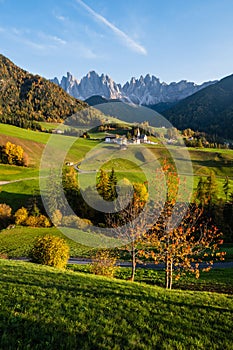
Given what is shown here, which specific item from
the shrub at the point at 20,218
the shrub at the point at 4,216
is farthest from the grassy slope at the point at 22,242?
the shrub at the point at 4,216

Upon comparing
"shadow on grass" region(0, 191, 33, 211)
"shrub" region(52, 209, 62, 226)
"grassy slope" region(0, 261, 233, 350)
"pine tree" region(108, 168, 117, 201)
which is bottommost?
"shrub" region(52, 209, 62, 226)

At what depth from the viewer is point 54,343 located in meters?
7.95

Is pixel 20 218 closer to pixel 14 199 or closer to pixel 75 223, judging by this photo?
pixel 75 223

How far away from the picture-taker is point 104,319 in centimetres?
1039

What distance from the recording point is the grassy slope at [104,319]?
841 centimetres

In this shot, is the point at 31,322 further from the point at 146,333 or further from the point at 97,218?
the point at 97,218

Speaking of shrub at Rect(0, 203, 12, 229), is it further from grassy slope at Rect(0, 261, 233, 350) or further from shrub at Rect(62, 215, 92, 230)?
grassy slope at Rect(0, 261, 233, 350)

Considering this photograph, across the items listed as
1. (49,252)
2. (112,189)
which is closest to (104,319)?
(49,252)

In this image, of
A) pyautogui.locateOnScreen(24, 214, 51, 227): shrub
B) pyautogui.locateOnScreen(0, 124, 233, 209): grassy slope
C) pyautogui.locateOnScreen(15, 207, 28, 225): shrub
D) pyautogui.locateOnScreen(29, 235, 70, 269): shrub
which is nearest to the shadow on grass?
pyautogui.locateOnScreen(0, 124, 233, 209): grassy slope

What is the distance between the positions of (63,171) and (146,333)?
82659mm

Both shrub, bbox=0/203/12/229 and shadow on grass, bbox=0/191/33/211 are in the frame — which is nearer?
shrub, bbox=0/203/12/229

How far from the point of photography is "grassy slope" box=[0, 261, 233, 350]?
27.6ft

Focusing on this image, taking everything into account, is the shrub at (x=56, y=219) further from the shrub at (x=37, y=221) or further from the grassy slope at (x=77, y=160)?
the grassy slope at (x=77, y=160)

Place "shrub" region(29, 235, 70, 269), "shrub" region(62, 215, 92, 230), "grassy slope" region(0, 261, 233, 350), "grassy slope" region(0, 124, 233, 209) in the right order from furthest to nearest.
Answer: "grassy slope" region(0, 124, 233, 209), "shrub" region(62, 215, 92, 230), "shrub" region(29, 235, 70, 269), "grassy slope" region(0, 261, 233, 350)
